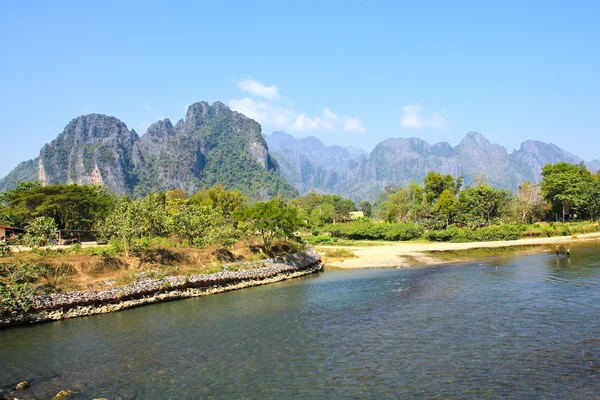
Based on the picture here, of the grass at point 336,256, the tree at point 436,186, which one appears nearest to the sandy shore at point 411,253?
the grass at point 336,256

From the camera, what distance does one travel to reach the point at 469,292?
33438mm

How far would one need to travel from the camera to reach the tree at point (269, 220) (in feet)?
162

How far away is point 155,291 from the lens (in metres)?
35.2

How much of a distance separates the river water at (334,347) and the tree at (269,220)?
14414 millimetres

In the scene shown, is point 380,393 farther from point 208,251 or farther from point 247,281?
point 208,251

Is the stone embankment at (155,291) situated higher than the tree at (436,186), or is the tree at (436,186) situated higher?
the tree at (436,186)

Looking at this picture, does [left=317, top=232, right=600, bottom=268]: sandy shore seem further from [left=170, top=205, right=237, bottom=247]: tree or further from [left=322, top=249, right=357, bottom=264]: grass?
[left=170, top=205, right=237, bottom=247]: tree

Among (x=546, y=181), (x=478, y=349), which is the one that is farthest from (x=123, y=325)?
(x=546, y=181)

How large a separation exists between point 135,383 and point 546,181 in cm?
10278

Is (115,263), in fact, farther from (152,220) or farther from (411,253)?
(411,253)

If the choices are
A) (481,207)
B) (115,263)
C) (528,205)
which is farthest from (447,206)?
(115,263)

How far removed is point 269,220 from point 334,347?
28.6 m

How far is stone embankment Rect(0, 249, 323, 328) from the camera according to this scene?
29.4 m

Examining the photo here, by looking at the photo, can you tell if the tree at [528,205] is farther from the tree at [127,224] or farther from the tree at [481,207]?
the tree at [127,224]
